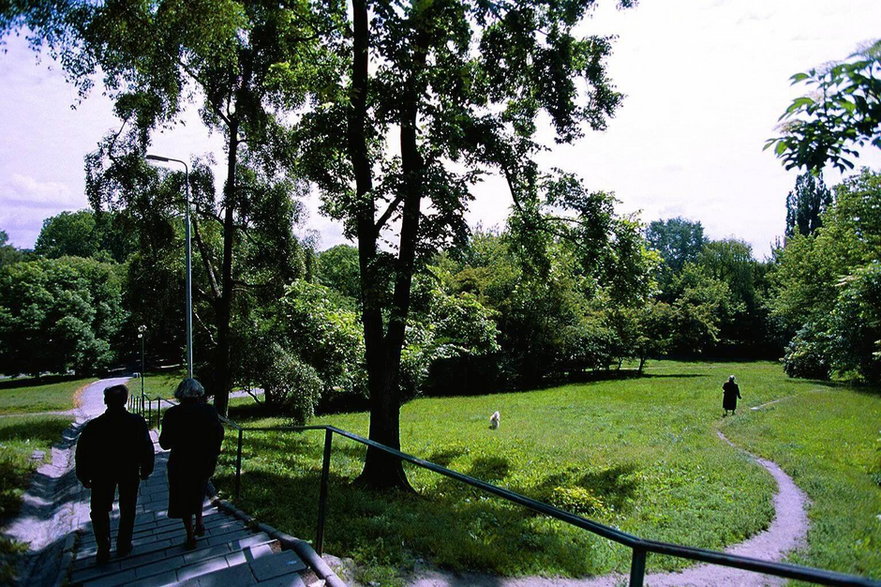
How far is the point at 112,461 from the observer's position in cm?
522

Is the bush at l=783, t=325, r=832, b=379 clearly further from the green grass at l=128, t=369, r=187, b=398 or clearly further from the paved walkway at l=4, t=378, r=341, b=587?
the green grass at l=128, t=369, r=187, b=398

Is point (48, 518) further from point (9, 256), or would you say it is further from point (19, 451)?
point (9, 256)

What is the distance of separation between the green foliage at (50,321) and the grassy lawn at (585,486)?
39736mm

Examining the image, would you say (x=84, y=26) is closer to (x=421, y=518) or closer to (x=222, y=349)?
(x=421, y=518)

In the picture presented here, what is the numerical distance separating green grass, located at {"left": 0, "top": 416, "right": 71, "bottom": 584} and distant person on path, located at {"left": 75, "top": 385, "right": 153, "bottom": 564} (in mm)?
784

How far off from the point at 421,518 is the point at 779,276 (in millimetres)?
51178

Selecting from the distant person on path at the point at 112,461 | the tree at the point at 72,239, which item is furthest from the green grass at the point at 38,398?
the tree at the point at 72,239

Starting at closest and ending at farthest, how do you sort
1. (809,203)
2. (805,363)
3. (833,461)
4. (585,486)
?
(585,486) < (833,461) < (805,363) < (809,203)

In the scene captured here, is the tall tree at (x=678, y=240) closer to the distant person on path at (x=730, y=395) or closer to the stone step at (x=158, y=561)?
the distant person on path at (x=730, y=395)

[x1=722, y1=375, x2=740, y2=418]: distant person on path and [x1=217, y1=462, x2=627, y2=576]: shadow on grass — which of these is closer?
[x1=217, y1=462, x2=627, y2=576]: shadow on grass

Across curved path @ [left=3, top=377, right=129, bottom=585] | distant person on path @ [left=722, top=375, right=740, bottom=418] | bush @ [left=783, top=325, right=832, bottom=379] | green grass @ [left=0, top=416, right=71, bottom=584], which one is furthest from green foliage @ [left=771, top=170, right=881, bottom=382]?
green grass @ [left=0, top=416, right=71, bottom=584]

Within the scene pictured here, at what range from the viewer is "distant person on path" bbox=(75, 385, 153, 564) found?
16.9 ft

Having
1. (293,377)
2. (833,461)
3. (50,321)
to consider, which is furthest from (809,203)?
(50,321)

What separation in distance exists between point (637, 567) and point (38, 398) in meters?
39.3
